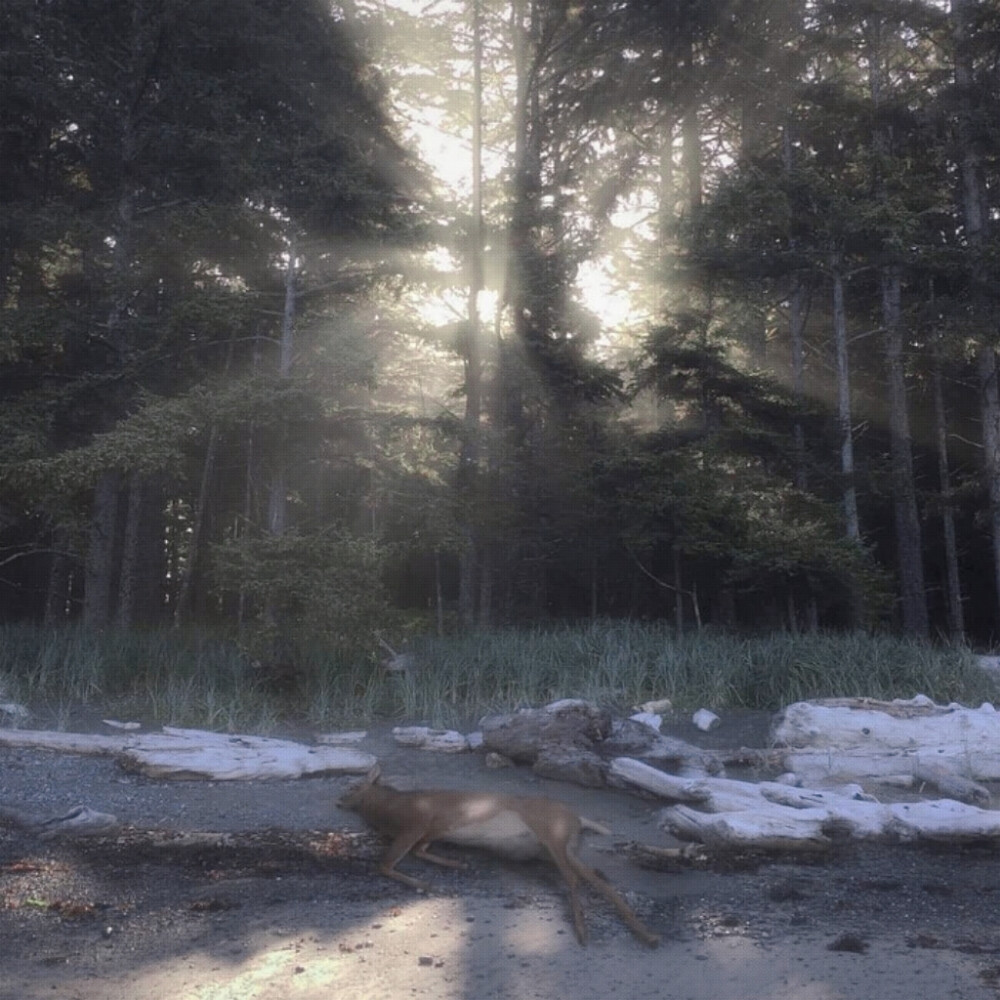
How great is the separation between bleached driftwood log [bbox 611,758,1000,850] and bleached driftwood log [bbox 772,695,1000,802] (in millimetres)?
1140

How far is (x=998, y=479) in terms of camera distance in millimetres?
20438

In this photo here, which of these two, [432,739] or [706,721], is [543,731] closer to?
[432,739]

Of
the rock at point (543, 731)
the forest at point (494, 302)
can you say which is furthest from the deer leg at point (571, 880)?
the forest at point (494, 302)

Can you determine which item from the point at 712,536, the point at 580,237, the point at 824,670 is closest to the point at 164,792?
the point at 824,670

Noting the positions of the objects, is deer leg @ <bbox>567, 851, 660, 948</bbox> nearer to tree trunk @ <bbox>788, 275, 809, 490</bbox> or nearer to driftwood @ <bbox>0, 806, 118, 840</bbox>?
driftwood @ <bbox>0, 806, 118, 840</bbox>

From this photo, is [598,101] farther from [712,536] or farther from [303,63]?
[712,536]

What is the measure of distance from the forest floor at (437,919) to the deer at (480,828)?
0.35 ft

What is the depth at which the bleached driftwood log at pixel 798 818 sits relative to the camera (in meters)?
6.70

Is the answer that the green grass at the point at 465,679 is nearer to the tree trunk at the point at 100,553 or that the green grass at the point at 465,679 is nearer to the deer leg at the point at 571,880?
the tree trunk at the point at 100,553

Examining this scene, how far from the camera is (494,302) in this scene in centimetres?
2122

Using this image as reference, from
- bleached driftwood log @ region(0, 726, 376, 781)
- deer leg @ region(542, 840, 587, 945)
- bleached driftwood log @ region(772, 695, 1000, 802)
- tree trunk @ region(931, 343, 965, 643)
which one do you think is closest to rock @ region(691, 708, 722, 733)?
bleached driftwood log @ region(772, 695, 1000, 802)

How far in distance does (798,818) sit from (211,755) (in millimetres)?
4256

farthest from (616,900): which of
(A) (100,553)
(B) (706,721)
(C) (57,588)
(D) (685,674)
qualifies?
(C) (57,588)

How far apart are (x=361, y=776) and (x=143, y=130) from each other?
1458cm
